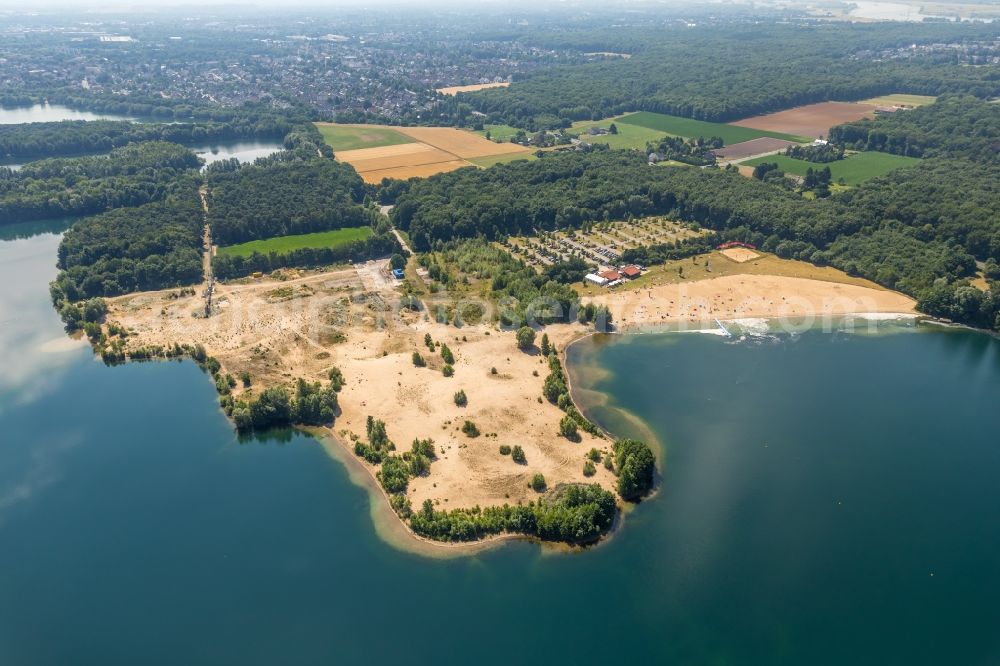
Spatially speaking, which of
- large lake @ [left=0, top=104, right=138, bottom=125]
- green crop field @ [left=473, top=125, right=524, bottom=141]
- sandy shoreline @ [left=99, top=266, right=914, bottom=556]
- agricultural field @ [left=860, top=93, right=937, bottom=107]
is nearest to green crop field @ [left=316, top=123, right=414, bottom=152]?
green crop field @ [left=473, top=125, right=524, bottom=141]

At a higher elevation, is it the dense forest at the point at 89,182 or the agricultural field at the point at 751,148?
the agricultural field at the point at 751,148

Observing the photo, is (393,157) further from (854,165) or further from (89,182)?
(854,165)

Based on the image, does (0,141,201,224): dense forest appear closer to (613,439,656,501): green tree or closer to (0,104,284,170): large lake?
(0,104,284,170): large lake

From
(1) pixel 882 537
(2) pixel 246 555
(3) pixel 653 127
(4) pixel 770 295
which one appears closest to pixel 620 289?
(4) pixel 770 295

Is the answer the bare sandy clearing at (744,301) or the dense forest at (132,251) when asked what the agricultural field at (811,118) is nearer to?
the bare sandy clearing at (744,301)

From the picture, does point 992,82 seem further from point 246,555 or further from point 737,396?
point 246,555

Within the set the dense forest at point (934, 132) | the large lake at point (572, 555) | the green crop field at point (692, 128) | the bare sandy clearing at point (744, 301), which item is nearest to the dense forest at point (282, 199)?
the large lake at point (572, 555)

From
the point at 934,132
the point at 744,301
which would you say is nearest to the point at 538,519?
the point at 744,301
